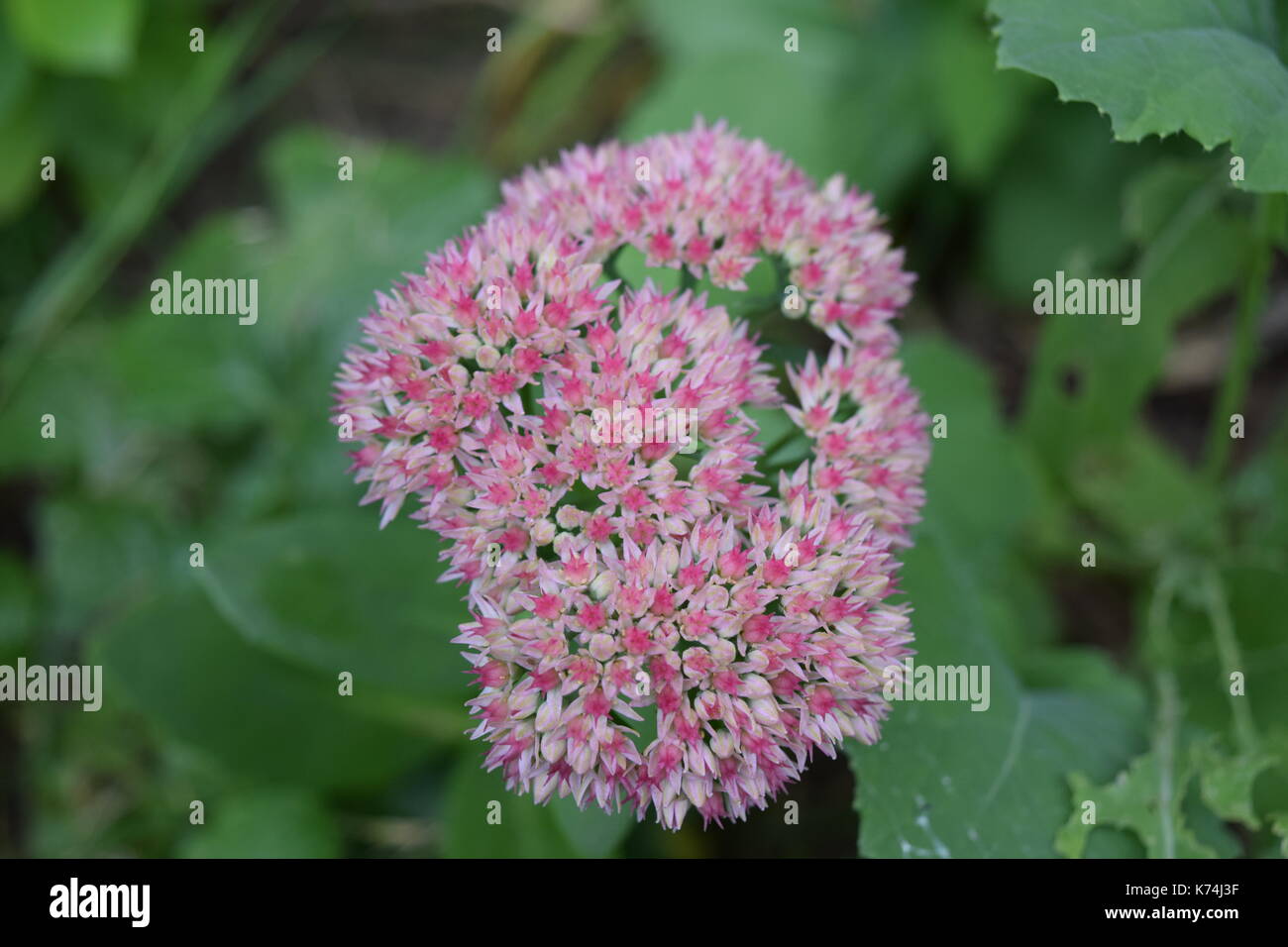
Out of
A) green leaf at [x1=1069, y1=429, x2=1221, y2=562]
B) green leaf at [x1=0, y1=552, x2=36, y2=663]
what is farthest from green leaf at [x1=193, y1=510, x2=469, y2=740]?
green leaf at [x1=1069, y1=429, x2=1221, y2=562]

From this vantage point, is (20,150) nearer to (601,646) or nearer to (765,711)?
(601,646)

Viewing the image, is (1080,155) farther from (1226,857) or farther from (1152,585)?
(1226,857)

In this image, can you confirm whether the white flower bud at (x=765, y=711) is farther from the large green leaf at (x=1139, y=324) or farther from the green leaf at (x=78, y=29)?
the green leaf at (x=78, y=29)

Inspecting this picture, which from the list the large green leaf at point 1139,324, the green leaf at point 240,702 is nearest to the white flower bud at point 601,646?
the green leaf at point 240,702

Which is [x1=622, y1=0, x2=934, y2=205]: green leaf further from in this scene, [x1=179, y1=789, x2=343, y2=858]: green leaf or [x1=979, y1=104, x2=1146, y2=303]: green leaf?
[x1=179, y1=789, x2=343, y2=858]: green leaf
